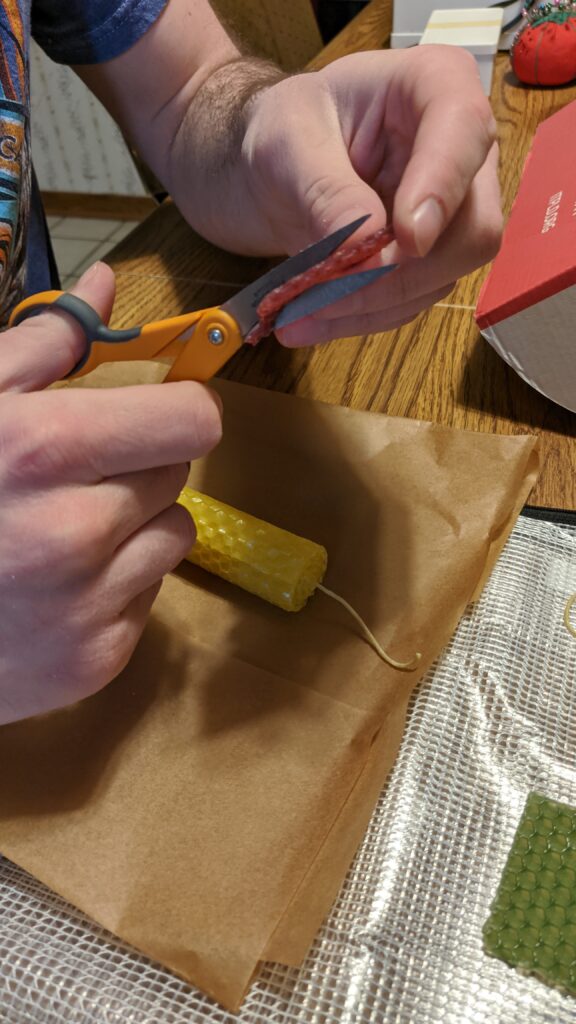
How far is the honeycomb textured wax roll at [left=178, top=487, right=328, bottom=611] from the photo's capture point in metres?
0.65

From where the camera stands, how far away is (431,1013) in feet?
1.50

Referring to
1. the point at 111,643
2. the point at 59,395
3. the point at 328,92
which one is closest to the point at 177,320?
the point at 59,395

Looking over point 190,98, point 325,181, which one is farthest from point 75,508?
point 190,98

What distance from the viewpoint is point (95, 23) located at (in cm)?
94

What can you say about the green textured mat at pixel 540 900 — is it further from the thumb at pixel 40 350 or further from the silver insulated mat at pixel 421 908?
the thumb at pixel 40 350

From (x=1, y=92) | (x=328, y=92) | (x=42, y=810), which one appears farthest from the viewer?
(x=1, y=92)

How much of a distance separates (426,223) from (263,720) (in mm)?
411

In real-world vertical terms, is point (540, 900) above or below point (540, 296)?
below

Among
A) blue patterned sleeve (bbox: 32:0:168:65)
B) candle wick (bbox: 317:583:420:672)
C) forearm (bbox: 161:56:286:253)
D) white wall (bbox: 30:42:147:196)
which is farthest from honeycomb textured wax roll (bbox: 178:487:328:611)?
white wall (bbox: 30:42:147:196)

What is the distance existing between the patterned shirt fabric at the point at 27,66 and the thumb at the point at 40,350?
1.17 ft

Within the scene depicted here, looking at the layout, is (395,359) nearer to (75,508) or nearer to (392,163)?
(392,163)

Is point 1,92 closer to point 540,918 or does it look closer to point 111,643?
point 111,643

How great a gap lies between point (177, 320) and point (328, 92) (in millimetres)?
355

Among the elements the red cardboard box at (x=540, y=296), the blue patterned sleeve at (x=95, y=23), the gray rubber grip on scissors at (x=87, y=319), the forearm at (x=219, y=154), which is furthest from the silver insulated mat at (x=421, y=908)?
the blue patterned sleeve at (x=95, y=23)
